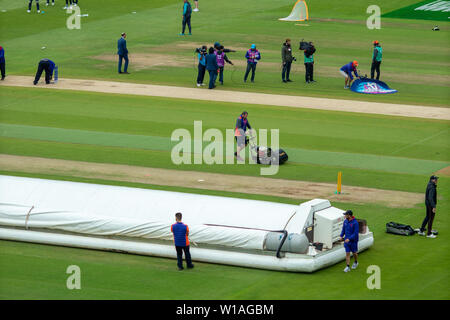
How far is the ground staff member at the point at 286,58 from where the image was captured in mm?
40359

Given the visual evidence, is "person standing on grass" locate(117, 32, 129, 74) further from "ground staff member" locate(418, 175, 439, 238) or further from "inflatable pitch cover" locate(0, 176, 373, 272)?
"ground staff member" locate(418, 175, 439, 238)

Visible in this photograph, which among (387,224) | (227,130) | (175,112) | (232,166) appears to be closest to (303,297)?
(387,224)

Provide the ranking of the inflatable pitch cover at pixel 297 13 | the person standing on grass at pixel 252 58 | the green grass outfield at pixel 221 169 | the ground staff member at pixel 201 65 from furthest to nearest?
the inflatable pitch cover at pixel 297 13 → the person standing on grass at pixel 252 58 → the ground staff member at pixel 201 65 → the green grass outfield at pixel 221 169

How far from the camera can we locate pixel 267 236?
2008 centimetres

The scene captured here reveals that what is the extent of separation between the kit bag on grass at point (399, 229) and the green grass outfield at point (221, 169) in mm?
188

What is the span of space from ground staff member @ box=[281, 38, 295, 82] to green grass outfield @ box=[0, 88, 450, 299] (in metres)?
4.87

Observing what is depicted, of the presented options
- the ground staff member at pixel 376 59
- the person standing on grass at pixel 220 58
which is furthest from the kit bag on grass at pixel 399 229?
the ground staff member at pixel 376 59

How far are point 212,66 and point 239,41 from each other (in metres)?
11.6

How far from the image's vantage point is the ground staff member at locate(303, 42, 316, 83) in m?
40.2

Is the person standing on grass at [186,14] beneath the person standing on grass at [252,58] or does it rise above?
above

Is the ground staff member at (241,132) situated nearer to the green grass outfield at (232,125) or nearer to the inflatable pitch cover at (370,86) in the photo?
the green grass outfield at (232,125)

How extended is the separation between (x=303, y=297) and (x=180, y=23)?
40.7 metres

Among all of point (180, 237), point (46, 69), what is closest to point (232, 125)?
point (46, 69)

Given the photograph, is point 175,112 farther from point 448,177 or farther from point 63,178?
point 448,177
